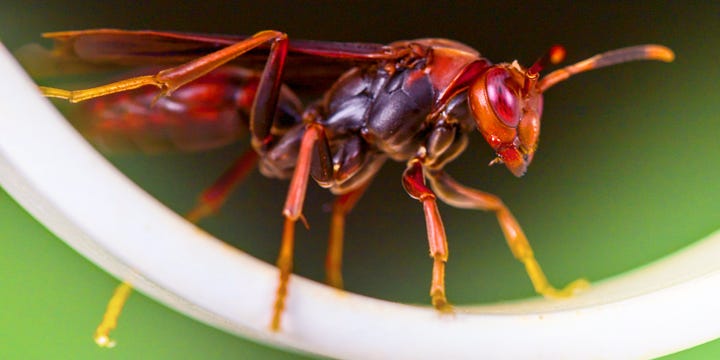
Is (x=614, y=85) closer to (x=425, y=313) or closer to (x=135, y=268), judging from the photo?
A: (x=425, y=313)

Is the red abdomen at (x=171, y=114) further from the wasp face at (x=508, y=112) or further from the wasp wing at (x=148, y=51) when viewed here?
the wasp face at (x=508, y=112)

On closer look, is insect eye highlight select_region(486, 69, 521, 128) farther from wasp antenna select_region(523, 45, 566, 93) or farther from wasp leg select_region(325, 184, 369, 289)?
wasp leg select_region(325, 184, 369, 289)

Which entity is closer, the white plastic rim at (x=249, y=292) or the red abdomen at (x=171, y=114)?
the white plastic rim at (x=249, y=292)

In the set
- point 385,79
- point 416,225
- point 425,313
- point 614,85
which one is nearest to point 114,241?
point 425,313

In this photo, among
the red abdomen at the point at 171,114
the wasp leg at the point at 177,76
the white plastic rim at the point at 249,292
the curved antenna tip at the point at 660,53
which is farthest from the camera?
the red abdomen at the point at 171,114

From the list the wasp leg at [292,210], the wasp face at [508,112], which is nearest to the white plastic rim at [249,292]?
the wasp leg at [292,210]

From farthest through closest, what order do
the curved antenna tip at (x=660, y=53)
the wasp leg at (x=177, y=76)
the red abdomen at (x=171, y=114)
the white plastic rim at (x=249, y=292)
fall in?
the red abdomen at (x=171, y=114)
the curved antenna tip at (x=660, y=53)
the wasp leg at (x=177, y=76)
the white plastic rim at (x=249, y=292)

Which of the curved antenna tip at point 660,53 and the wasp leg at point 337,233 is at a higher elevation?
the curved antenna tip at point 660,53

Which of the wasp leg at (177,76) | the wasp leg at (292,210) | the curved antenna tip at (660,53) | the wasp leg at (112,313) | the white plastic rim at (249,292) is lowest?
the wasp leg at (112,313)
